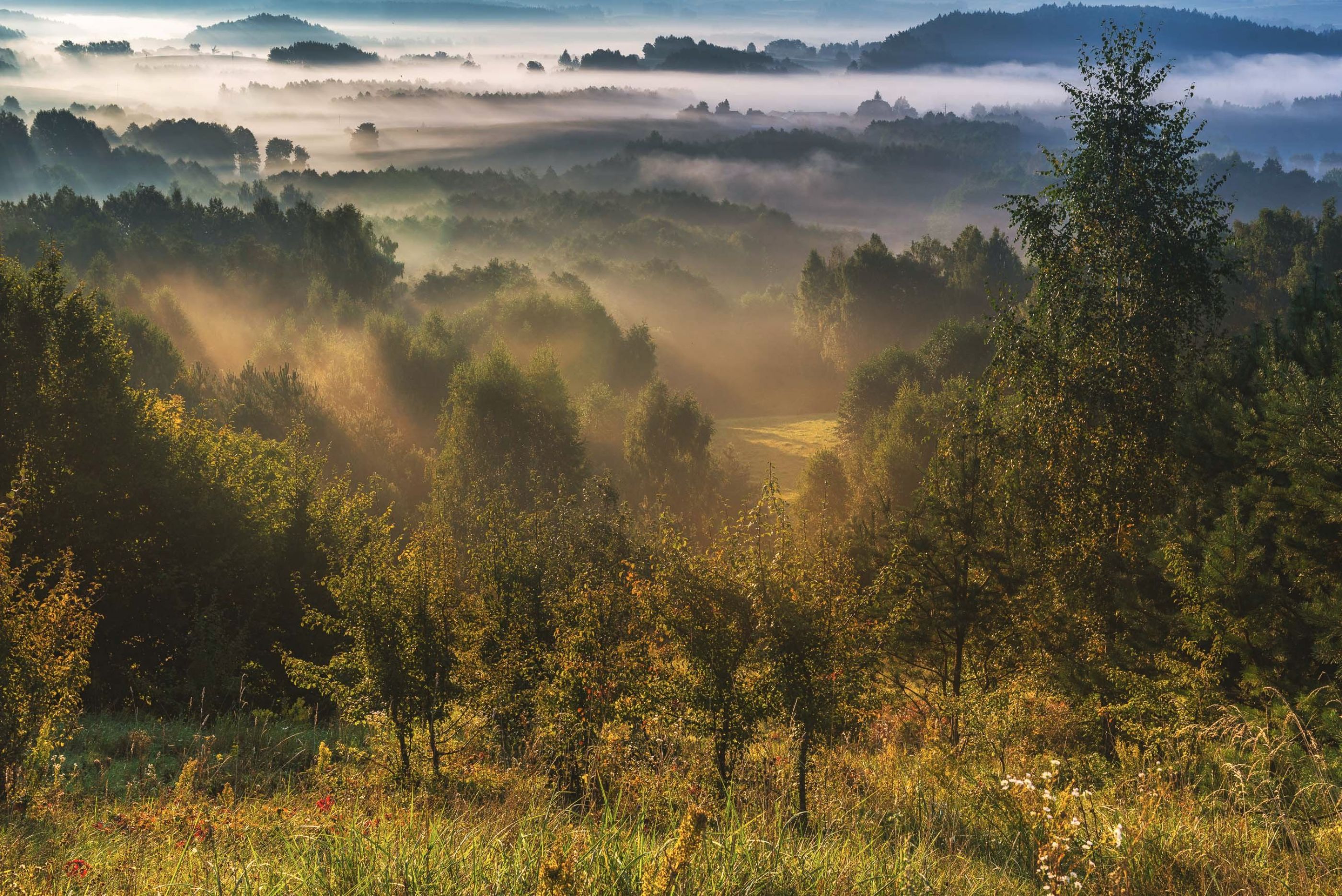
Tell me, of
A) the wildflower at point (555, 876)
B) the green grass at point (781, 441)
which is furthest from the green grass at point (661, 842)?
the green grass at point (781, 441)

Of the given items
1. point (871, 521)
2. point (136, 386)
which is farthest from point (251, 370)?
point (871, 521)

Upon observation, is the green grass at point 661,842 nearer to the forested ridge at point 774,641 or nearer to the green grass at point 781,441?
the forested ridge at point 774,641

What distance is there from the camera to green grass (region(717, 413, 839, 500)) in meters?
72.2

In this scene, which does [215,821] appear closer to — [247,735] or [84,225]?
[247,735]

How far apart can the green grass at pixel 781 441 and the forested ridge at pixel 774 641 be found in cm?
3598

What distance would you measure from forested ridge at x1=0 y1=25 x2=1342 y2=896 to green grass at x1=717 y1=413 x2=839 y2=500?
3598 centimetres

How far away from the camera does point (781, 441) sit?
8375cm

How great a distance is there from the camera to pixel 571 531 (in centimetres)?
3030

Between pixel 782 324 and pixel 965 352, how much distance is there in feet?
171

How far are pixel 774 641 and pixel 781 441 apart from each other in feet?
234

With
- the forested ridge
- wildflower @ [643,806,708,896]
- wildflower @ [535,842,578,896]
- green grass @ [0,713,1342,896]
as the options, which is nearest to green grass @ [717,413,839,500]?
the forested ridge

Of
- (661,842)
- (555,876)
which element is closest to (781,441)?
(661,842)

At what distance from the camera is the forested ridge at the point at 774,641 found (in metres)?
6.23

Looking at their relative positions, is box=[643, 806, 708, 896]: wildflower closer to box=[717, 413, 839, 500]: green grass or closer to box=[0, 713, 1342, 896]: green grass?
box=[0, 713, 1342, 896]: green grass
